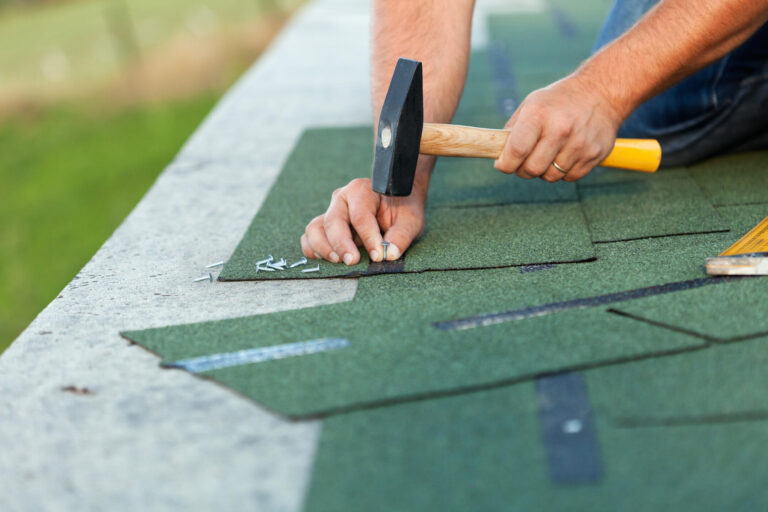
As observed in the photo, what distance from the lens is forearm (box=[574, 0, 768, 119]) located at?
1.90 metres

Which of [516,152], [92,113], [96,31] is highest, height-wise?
[516,152]

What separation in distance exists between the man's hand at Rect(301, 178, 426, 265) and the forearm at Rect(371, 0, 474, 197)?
21 cm

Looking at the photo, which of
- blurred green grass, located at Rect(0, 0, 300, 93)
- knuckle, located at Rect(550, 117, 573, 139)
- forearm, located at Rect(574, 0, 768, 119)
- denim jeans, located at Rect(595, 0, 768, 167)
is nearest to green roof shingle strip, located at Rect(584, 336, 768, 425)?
knuckle, located at Rect(550, 117, 573, 139)

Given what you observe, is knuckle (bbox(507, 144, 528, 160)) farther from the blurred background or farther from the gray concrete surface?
the blurred background

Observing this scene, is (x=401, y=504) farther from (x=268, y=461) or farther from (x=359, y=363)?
(x=359, y=363)

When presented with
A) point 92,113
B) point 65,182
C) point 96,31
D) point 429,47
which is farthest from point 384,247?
point 96,31

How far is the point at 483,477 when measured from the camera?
1139 mm

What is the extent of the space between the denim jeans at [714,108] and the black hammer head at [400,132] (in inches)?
44.6

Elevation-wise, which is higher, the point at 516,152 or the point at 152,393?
the point at 516,152

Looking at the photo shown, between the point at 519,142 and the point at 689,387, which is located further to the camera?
the point at 519,142

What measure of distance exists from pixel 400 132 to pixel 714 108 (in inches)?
48.6

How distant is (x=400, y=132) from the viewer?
5.72ft

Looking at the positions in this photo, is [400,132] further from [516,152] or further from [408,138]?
[516,152]

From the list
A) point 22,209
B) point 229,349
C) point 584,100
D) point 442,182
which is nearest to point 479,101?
point 442,182
